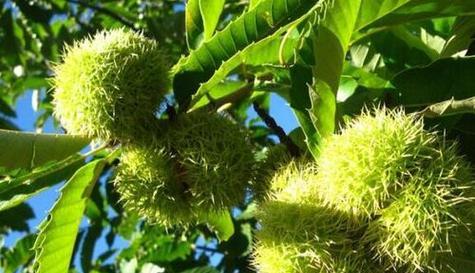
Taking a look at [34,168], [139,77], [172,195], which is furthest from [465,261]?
[34,168]

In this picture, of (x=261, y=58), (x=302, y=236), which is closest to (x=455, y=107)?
(x=302, y=236)

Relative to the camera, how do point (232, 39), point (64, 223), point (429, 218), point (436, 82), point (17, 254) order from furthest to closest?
1. point (17, 254)
2. point (64, 223)
3. point (232, 39)
4. point (436, 82)
5. point (429, 218)

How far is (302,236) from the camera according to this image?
1188 millimetres

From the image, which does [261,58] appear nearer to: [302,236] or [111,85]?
[111,85]

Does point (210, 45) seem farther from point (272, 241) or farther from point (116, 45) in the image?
point (272, 241)

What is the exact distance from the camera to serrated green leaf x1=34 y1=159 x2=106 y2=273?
1.46 meters

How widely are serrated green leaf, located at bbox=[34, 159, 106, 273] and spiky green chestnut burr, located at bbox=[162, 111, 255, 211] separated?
0.18m

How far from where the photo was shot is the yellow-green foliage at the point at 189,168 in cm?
139

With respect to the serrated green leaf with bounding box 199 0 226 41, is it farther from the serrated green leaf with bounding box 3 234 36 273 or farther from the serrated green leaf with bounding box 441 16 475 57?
the serrated green leaf with bounding box 3 234 36 273

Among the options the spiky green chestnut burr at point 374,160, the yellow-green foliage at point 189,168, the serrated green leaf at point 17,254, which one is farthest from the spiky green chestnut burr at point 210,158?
the serrated green leaf at point 17,254

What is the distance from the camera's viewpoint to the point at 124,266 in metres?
2.94

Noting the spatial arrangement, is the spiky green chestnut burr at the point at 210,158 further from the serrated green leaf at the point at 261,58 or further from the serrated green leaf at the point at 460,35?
the serrated green leaf at the point at 460,35

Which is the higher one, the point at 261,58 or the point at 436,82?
the point at 261,58

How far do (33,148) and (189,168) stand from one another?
0.31 metres
